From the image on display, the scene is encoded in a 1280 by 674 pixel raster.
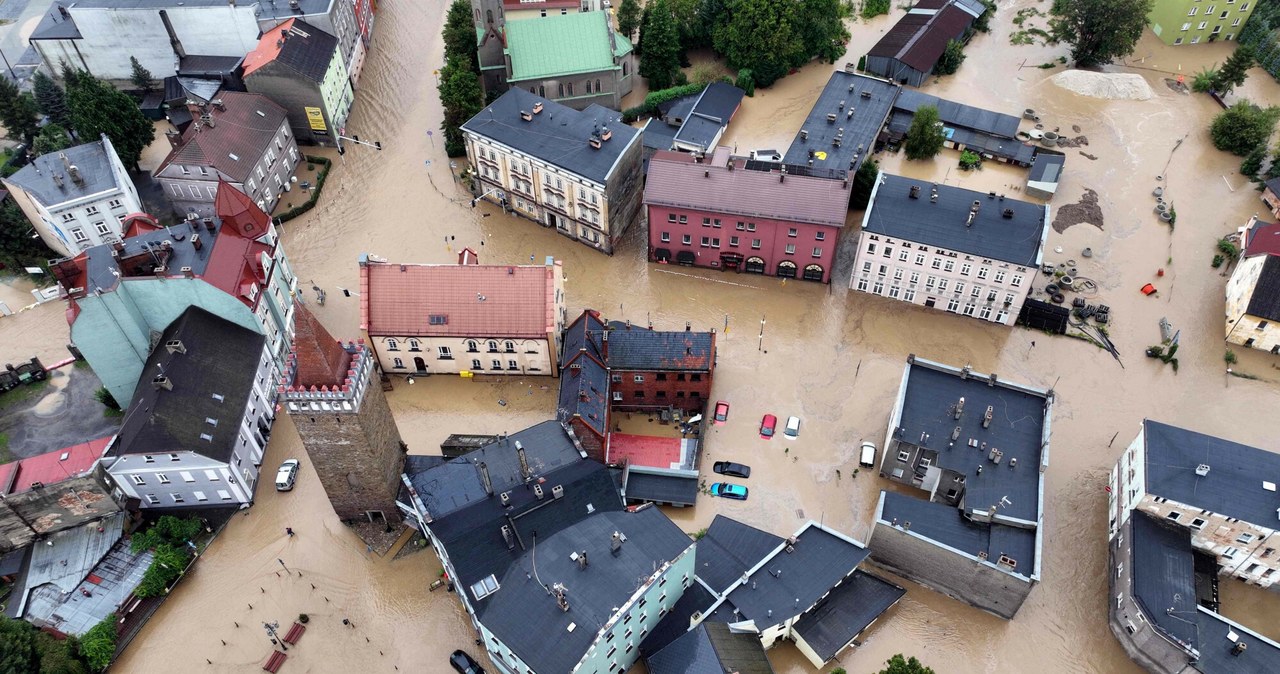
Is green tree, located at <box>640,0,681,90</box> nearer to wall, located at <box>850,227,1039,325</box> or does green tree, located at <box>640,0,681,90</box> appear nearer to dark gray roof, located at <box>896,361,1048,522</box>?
wall, located at <box>850,227,1039,325</box>

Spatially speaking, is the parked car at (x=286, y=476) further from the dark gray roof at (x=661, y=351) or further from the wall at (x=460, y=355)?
the dark gray roof at (x=661, y=351)

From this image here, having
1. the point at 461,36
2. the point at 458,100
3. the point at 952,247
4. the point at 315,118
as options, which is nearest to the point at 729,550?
the point at 952,247

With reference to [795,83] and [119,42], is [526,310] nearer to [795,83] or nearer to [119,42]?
[795,83]

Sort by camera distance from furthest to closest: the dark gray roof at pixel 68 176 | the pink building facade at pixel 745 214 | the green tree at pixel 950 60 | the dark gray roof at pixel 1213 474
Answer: the green tree at pixel 950 60
the dark gray roof at pixel 68 176
the pink building facade at pixel 745 214
the dark gray roof at pixel 1213 474

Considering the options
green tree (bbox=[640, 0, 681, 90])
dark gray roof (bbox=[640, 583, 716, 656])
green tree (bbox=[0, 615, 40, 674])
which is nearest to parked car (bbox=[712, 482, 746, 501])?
dark gray roof (bbox=[640, 583, 716, 656])

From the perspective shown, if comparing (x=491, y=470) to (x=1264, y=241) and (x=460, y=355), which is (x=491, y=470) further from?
(x=1264, y=241)

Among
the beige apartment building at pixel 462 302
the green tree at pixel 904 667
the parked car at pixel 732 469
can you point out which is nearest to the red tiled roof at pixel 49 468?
the beige apartment building at pixel 462 302
